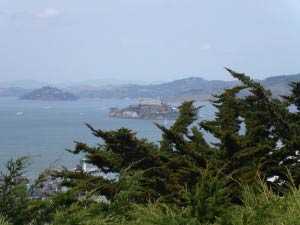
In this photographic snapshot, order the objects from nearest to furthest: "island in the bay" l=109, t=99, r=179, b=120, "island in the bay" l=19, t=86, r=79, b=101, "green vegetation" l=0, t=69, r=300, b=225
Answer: "green vegetation" l=0, t=69, r=300, b=225
"island in the bay" l=109, t=99, r=179, b=120
"island in the bay" l=19, t=86, r=79, b=101

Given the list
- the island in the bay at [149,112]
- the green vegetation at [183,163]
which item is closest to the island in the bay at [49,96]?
the island in the bay at [149,112]

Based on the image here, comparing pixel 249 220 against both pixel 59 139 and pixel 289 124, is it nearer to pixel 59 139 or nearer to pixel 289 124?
pixel 289 124

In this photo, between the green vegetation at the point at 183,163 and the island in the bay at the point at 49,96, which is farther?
the island in the bay at the point at 49,96

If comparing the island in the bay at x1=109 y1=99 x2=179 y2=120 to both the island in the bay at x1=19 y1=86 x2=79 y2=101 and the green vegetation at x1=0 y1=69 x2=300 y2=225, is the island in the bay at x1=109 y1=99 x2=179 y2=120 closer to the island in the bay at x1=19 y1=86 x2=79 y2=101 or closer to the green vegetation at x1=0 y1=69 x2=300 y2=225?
the green vegetation at x1=0 y1=69 x2=300 y2=225

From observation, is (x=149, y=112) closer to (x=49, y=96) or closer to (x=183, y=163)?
(x=183, y=163)

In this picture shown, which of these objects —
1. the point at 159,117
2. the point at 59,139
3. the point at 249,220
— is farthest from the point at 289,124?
the point at 159,117

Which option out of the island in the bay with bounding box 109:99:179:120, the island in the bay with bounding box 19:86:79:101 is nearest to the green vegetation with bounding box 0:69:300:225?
the island in the bay with bounding box 109:99:179:120

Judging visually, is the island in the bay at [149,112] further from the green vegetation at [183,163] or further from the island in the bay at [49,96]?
the island in the bay at [49,96]

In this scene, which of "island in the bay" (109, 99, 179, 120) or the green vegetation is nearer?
the green vegetation

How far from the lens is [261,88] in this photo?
31.5 feet

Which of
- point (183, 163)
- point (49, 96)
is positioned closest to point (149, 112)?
point (183, 163)

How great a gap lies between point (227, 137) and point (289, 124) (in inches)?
54.6

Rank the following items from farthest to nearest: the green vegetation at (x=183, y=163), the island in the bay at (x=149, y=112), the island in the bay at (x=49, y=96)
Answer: the island in the bay at (x=49, y=96) → the island in the bay at (x=149, y=112) → the green vegetation at (x=183, y=163)

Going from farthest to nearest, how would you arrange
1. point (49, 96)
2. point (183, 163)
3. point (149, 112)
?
point (49, 96), point (149, 112), point (183, 163)
